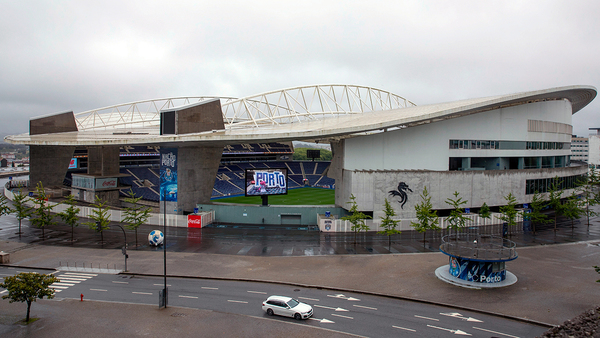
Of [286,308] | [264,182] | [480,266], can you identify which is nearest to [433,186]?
[480,266]

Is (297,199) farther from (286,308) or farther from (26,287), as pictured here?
(26,287)

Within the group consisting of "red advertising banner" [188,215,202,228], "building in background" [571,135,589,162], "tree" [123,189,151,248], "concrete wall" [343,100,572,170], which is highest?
"building in background" [571,135,589,162]

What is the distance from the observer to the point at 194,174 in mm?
44562

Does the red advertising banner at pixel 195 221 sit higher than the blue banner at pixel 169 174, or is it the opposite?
the blue banner at pixel 169 174

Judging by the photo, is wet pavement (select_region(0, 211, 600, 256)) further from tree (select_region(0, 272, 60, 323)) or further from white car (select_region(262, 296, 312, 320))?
tree (select_region(0, 272, 60, 323))

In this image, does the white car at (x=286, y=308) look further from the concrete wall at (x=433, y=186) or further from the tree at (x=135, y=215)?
the concrete wall at (x=433, y=186)

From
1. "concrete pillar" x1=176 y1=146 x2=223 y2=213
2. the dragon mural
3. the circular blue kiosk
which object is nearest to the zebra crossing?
"concrete pillar" x1=176 y1=146 x2=223 y2=213

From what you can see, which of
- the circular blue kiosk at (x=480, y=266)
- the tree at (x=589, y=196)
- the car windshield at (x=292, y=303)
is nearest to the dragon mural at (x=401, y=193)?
the circular blue kiosk at (x=480, y=266)

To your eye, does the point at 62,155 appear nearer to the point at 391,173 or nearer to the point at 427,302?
the point at 391,173

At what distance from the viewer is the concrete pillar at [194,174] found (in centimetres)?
4353

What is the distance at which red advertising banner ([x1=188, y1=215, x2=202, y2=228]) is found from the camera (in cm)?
4084

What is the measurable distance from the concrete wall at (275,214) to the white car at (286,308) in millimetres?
23451

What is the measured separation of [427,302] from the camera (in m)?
20.5

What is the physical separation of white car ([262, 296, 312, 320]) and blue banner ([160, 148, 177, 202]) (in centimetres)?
2828
